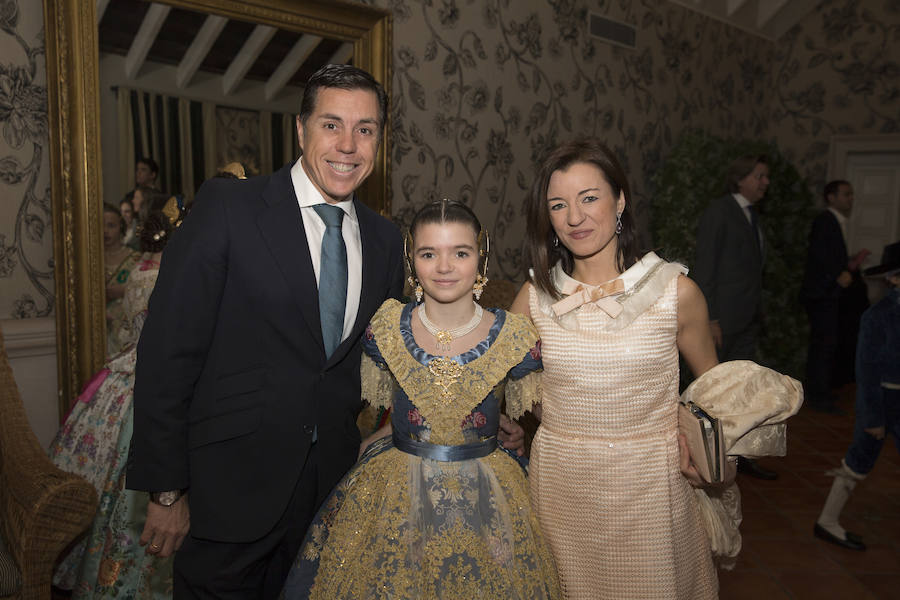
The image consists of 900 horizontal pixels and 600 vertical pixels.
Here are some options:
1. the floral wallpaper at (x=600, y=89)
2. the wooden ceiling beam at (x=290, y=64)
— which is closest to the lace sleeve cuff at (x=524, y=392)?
the floral wallpaper at (x=600, y=89)

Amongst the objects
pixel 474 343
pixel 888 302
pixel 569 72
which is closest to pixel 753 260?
pixel 888 302

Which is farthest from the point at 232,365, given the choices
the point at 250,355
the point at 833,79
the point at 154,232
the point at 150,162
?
the point at 833,79

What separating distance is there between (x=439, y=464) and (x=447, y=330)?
37 centimetres

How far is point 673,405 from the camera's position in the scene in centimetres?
183

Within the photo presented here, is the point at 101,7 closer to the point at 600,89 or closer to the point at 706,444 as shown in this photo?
the point at 706,444

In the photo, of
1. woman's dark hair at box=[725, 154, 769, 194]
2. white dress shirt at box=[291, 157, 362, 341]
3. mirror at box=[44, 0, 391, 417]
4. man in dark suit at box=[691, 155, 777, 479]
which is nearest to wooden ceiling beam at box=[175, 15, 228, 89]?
mirror at box=[44, 0, 391, 417]

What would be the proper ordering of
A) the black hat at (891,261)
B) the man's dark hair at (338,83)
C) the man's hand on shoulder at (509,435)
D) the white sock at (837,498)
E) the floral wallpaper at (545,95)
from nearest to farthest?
the man's dark hair at (338,83) → the man's hand on shoulder at (509,435) → the floral wallpaper at (545,95) → the black hat at (891,261) → the white sock at (837,498)

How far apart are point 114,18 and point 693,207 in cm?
431

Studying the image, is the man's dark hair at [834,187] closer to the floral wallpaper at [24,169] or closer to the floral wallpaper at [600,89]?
the floral wallpaper at [600,89]

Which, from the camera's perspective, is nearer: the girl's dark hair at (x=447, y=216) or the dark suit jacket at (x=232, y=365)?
the dark suit jacket at (x=232, y=365)

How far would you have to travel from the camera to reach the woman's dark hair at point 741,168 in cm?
417

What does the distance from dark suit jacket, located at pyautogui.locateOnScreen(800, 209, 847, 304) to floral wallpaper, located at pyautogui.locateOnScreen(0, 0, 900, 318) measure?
4.49 ft

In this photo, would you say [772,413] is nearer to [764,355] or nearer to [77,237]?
[77,237]

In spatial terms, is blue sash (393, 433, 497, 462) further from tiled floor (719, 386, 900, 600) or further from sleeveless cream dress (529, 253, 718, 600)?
tiled floor (719, 386, 900, 600)
